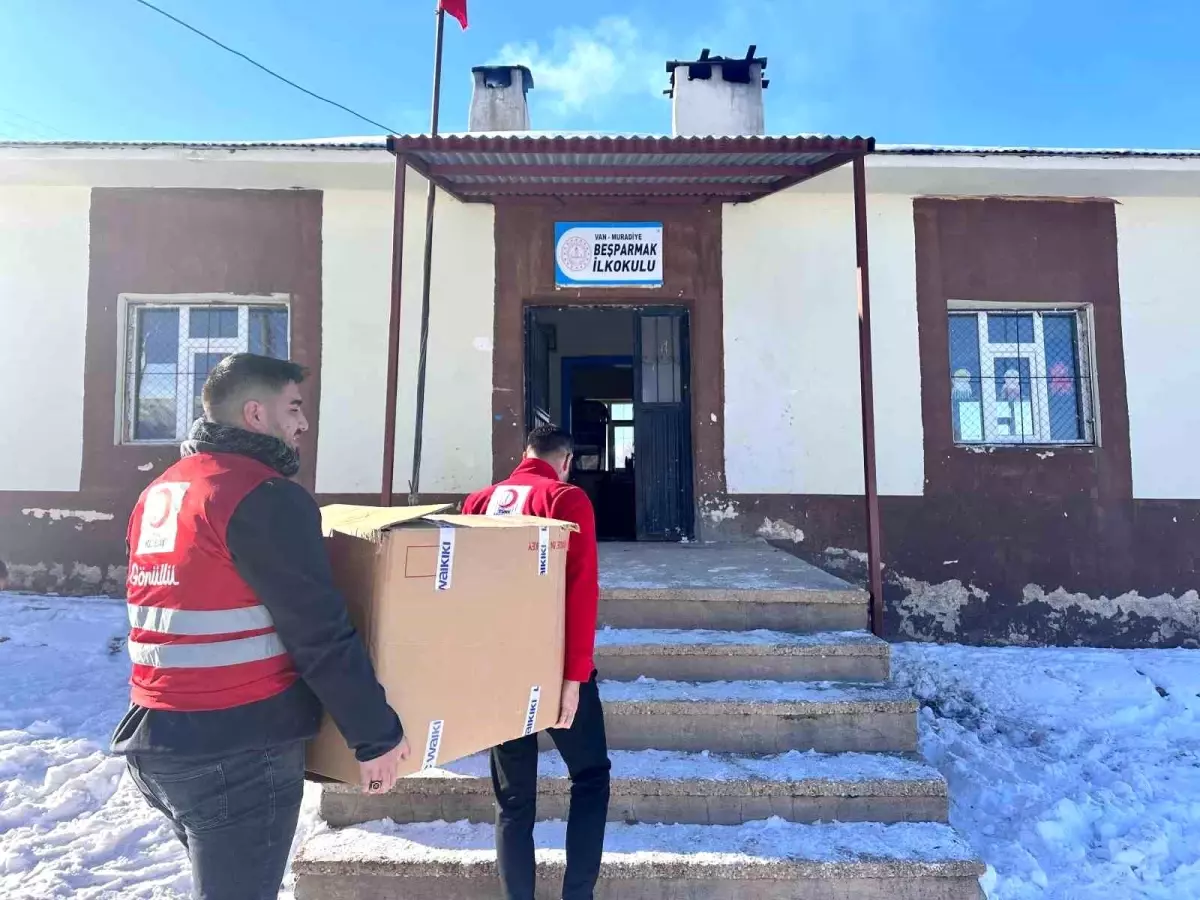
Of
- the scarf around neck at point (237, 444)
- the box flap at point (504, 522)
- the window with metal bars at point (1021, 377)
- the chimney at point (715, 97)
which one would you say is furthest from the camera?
the chimney at point (715, 97)

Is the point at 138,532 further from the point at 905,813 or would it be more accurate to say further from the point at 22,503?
the point at 22,503

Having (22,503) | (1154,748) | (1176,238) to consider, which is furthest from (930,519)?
(22,503)

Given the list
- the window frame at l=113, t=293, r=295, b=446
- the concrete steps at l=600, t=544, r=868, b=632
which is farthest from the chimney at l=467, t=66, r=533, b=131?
the concrete steps at l=600, t=544, r=868, b=632

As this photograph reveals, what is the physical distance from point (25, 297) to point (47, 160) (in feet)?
4.08

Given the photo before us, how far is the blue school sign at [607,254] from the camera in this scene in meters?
6.37

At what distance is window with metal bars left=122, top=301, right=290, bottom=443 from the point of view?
21.2 ft

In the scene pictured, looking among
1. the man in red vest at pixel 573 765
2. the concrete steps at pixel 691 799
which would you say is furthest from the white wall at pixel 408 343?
the man in red vest at pixel 573 765

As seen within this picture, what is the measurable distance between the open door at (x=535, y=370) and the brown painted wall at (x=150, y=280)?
1804mm

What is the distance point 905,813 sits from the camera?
116 inches

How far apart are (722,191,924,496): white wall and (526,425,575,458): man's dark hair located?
3.92 metres

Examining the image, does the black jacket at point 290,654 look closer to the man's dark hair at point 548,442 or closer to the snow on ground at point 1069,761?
the man's dark hair at point 548,442

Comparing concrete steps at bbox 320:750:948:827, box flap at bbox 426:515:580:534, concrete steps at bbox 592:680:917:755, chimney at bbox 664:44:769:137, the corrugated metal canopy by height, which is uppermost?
chimney at bbox 664:44:769:137

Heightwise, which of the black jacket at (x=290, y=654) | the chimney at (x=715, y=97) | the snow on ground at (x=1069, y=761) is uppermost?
the chimney at (x=715, y=97)

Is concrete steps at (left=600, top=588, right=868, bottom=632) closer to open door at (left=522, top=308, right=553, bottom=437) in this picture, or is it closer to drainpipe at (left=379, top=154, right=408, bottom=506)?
drainpipe at (left=379, top=154, right=408, bottom=506)
